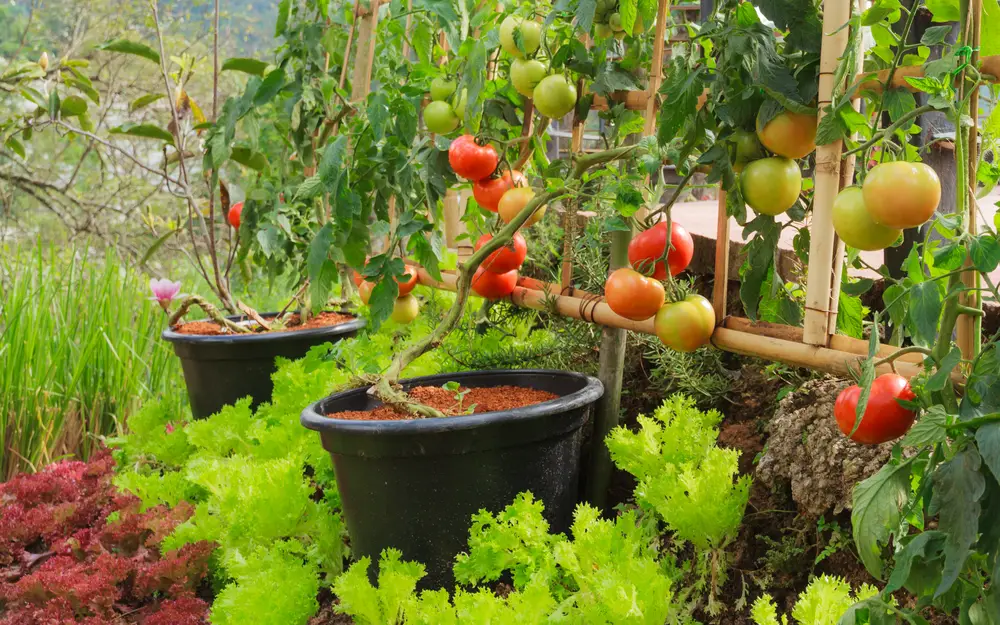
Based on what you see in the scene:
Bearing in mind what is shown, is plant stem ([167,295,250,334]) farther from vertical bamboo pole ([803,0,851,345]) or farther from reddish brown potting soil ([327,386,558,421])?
vertical bamboo pole ([803,0,851,345])

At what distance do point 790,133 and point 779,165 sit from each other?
0.14 feet

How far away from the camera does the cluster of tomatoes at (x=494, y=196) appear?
148cm

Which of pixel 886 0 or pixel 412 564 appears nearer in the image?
pixel 886 0

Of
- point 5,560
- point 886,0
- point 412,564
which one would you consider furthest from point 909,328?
point 5,560

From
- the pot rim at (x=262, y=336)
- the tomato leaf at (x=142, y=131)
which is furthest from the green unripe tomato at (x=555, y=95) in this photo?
the tomato leaf at (x=142, y=131)

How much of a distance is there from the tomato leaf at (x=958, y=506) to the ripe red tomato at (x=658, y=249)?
24.2 inches

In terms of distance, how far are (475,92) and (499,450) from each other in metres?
0.61

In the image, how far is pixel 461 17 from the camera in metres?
1.70

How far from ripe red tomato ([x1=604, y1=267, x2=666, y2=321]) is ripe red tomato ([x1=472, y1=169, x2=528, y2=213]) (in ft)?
1.33

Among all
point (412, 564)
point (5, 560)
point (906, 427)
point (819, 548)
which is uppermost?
point (906, 427)

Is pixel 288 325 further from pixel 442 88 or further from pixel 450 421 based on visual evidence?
pixel 450 421

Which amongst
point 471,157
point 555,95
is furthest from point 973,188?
point 471,157

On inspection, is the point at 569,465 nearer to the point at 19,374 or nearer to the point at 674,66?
the point at 674,66

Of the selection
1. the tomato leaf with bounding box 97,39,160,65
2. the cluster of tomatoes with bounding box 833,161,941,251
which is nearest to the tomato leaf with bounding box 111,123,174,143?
the tomato leaf with bounding box 97,39,160,65
